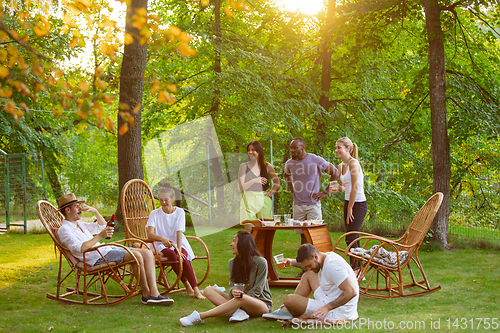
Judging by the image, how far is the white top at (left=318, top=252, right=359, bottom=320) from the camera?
3.45 m

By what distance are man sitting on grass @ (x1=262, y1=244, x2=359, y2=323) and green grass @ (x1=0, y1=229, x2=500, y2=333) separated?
18 cm

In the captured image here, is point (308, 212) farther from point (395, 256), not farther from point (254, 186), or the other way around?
point (395, 256)

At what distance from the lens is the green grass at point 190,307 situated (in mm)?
3654

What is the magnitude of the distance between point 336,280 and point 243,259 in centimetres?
83

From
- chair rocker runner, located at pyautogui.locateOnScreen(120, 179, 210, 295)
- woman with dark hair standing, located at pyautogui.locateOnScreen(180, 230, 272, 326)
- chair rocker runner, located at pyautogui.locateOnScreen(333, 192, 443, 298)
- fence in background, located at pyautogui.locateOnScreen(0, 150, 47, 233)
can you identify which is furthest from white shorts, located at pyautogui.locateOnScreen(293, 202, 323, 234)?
fence in background, located at pyautogui.locateOnScreen(0, 150, 47, 233)

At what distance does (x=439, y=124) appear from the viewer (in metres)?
7.60

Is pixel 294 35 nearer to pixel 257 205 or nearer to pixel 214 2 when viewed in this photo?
pixel 214 2

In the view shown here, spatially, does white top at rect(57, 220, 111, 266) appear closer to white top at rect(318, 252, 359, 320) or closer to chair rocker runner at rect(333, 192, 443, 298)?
white top at rect(318, 252, 359, 320)

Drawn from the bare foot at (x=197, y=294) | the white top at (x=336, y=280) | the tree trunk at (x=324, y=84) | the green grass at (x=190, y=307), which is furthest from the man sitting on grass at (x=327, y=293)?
the tree trunk at (x=324, y=84)

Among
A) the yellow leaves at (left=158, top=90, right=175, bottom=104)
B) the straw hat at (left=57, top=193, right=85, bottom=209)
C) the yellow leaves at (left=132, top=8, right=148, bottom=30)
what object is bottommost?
the straw hat at (left=57, top=193, right=85, bottom=209)

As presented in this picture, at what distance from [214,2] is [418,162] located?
6.71 m

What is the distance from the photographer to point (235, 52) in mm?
10719

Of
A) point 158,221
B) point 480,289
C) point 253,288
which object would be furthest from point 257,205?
point 480,289

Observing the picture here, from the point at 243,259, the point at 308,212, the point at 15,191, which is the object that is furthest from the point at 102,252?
the point at 15,191
